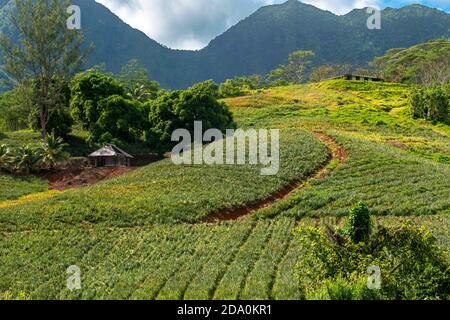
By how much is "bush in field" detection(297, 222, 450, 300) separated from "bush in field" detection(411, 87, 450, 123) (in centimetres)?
5990

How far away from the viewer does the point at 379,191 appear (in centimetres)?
3462

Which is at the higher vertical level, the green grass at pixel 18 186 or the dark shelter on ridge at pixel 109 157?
the dark shelter on ridge at pixel 109 157

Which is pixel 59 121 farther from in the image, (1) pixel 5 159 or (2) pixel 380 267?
(2) pixel 380 267

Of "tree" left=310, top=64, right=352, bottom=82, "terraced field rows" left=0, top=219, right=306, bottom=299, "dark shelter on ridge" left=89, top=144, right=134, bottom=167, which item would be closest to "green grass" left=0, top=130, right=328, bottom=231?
"terraced field rows" left=0, top=219, right=306, bottom=299

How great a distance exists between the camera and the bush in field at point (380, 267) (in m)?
14.9

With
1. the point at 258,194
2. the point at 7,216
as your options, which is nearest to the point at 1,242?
the point at 7,216

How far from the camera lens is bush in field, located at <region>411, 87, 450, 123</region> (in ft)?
233

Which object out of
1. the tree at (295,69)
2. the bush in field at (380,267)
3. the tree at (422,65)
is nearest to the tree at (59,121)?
the bush in field at (380,267)

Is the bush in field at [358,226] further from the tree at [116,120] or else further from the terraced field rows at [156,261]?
the tree at [116,120]

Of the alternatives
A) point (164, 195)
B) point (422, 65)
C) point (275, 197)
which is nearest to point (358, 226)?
point (275, 197)

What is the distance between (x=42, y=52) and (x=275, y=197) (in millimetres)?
33120

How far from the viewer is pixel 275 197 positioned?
35.3m

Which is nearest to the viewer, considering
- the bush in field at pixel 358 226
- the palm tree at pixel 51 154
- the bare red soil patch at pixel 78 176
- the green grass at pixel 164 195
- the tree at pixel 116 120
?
the bush in field at pixel 358 226

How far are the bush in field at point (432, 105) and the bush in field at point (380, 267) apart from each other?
59900 mm
